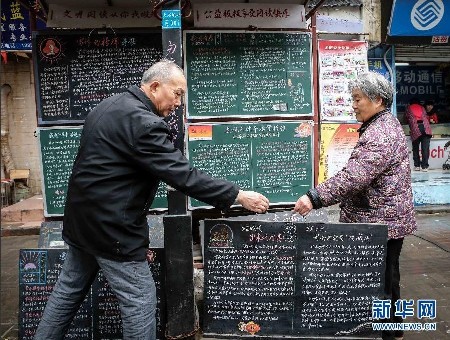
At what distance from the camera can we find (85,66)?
4453 mm

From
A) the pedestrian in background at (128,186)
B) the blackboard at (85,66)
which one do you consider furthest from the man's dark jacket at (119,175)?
the blackboard at (85,66)

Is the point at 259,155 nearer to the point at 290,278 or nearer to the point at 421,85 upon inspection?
the point at 290,278

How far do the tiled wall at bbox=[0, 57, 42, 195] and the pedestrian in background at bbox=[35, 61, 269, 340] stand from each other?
904cm

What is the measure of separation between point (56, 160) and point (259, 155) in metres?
2.15

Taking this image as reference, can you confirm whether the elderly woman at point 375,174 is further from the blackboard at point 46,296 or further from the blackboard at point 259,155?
the blackboard at point 46,296

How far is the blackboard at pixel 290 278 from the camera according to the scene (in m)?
3.36

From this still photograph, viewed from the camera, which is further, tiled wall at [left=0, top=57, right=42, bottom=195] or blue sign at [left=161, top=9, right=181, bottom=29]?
tiled wall at [left=0, top=57, right=42, bottom=195]

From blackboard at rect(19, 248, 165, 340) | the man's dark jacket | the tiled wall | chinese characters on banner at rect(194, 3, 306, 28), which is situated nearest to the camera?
the man's dark jacket

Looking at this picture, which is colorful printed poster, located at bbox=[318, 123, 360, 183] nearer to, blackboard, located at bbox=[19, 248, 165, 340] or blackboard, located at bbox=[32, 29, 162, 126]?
blackboard, located at bbox=[32, 29, 162, 126]

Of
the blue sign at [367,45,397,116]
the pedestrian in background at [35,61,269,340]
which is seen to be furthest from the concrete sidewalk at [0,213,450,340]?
the blue sign at [367,45,397,116]

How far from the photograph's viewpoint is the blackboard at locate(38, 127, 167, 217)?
4527mm

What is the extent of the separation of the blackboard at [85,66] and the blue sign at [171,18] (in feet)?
3.78

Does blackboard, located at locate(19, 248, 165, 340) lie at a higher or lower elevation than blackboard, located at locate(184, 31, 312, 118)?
lower

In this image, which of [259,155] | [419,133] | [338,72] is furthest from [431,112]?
[259,155]
